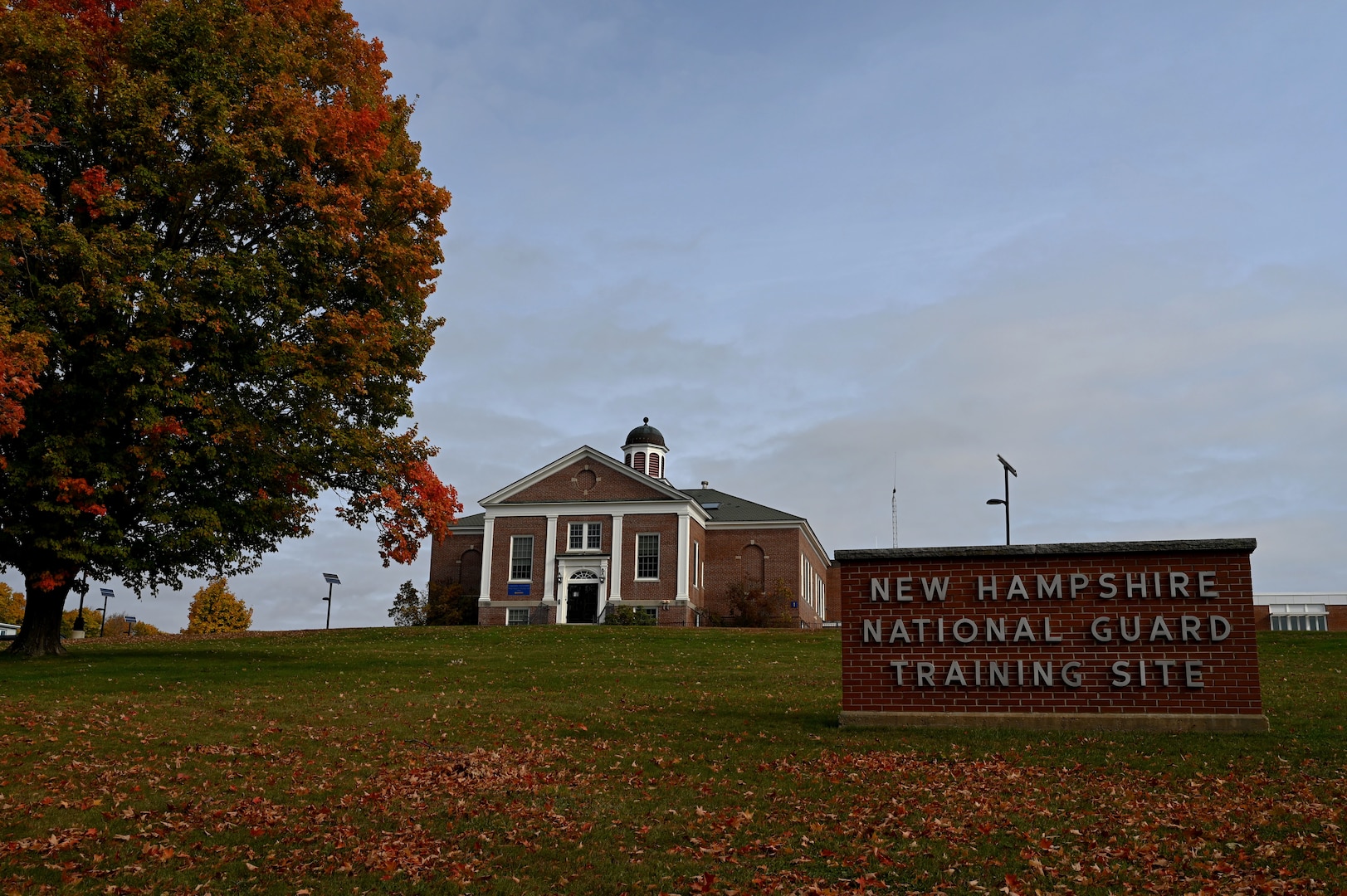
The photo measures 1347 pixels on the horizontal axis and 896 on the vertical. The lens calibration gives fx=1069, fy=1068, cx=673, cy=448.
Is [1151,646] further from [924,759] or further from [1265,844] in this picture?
[1265,844]

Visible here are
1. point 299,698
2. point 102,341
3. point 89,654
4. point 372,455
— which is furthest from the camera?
point 89,654

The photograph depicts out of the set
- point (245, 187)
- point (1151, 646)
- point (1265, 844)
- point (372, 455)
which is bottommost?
point (1265, 844)

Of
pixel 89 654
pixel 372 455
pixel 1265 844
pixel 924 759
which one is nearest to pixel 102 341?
pixel 372 455

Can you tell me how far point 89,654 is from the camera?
85.1 ft

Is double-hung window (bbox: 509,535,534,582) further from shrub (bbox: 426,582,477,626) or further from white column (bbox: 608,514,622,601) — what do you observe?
white column (bbox: 608,514,622,601)

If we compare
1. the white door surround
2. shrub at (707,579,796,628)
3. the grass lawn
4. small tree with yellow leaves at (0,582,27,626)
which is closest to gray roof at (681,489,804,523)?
shrub at (707,579,796,628)

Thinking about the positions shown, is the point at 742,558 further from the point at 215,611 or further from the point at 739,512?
the point at 215,611

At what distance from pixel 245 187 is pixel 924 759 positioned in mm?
17046

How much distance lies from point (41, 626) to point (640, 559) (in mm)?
27197

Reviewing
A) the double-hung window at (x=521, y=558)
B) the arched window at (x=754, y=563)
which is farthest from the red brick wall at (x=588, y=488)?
the arched window at (x=754, y=563)

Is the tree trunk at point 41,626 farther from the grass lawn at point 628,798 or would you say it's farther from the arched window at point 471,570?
the arched window at point 471,570

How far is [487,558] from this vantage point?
163 feet

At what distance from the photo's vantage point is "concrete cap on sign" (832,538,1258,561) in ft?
47.5

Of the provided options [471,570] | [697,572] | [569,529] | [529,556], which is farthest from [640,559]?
[471,570]
